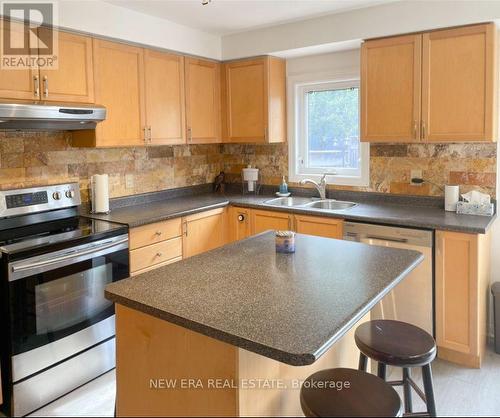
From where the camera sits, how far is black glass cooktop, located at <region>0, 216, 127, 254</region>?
2.34 meters

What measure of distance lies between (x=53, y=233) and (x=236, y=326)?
1769mm

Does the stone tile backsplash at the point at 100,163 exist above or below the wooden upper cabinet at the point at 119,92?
below

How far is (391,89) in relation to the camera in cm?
310

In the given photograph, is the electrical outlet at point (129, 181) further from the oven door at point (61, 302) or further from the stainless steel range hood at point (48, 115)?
the oven door at point (61, 302)

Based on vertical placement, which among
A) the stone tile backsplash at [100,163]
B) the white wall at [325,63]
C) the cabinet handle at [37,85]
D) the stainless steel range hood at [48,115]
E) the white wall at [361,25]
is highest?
the white wall at [361,25]

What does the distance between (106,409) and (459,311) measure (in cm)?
213

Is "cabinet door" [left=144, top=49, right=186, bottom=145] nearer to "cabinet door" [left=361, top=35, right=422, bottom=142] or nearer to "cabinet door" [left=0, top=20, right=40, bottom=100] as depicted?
"cabinet door" [left=0, top=20, right=40, bottom=100]

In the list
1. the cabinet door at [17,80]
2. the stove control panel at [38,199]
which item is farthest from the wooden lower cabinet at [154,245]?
the cabinet door at [17,80]

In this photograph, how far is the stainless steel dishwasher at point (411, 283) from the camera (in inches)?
108

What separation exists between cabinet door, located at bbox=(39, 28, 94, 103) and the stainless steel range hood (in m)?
0.08

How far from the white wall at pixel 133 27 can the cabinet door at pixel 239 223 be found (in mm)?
1360

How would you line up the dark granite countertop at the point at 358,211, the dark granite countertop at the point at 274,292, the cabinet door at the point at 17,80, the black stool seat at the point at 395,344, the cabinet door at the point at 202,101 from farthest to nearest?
1. the cabinet door at the point at 202,101
2. the dark granite countertop at the point at 358,211
3. the cabinet door at the point at 17,80
4. the black stool seat at the point at 395,344
5. the dark granite countertop at the point at 274,292

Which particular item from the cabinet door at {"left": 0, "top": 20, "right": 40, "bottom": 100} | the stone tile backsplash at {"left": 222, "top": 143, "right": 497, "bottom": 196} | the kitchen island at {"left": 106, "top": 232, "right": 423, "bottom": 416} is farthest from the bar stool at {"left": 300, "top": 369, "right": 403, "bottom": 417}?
the cabinet door at {"left": 0, "top": 20, "right": 40, "bottom": 100}

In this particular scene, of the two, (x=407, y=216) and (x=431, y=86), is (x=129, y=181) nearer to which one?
(x=407, y=216)
